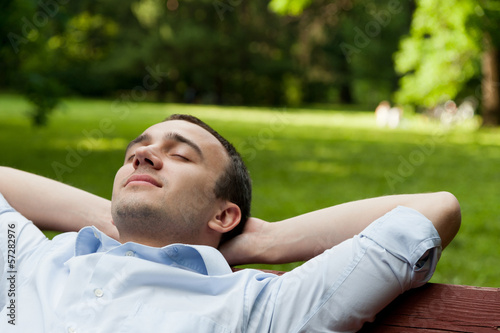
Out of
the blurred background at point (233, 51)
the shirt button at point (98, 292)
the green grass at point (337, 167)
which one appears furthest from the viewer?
the blurred background at point (233, 51)

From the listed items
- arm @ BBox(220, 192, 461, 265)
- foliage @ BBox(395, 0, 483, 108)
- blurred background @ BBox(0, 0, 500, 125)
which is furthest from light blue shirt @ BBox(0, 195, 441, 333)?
blurred background @ BBox(0, 0, 500, 125)

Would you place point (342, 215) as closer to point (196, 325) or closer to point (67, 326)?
point (196, 325)

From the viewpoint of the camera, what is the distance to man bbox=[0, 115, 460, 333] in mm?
1603

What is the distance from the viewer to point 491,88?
23.8 meters

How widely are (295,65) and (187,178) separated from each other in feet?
158

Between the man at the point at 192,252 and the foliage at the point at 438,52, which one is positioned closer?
the man at the point at 192,252

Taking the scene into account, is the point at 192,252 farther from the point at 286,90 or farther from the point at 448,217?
the point at 286,90

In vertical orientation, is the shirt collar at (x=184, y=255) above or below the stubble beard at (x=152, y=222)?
below

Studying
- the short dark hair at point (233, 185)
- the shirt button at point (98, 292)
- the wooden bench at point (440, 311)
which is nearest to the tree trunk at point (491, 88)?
the short dark hair at point (233, 185)

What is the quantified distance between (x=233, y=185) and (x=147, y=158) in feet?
0.97

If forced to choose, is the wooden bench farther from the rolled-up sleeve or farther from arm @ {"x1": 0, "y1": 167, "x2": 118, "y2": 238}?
arm @ {"x1": 0, "y1": 167, "x2": 118, "y2": 238}

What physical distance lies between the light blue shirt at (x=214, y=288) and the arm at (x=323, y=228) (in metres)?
0.11

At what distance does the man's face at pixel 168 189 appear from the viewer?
187cm

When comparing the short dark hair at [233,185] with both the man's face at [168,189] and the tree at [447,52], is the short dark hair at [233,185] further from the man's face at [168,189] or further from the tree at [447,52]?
the tree at [447,52]
